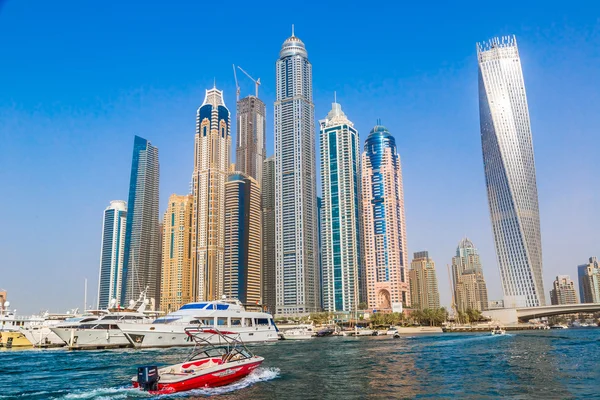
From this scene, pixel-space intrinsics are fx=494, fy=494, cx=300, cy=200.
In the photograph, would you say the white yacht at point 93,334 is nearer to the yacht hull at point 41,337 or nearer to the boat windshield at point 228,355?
the yacht hull at point 41,337

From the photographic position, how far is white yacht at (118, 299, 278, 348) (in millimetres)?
84312

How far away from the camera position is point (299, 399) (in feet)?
112

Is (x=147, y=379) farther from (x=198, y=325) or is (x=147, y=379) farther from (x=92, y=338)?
(x=92, y=338)

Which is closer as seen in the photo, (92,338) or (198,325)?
(92,338)

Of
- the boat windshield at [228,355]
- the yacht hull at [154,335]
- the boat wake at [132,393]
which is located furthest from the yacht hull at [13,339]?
the boat wake at [132,393]

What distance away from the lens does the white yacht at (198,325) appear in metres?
84.3

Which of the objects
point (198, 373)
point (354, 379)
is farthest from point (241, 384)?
point (354, 379)

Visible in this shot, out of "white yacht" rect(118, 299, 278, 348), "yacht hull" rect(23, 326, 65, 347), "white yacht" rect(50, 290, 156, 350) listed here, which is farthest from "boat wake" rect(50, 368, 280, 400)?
"yacht hull" rect(23, 326, 65, 347)

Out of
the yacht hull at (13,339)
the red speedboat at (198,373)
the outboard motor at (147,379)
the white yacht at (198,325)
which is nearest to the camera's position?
the outboard motor at (147,379)

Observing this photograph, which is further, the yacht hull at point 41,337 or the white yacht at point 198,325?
the yacht hull at point 41,337

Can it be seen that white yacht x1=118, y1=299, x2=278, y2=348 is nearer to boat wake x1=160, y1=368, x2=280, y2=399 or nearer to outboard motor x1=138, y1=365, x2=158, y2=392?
boat wake x1=160, y1=368, x2=280, y2=399

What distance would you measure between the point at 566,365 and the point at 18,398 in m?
51.4

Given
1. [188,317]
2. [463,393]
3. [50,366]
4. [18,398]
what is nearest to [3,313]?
[188,317]

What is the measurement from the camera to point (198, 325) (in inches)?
3401
